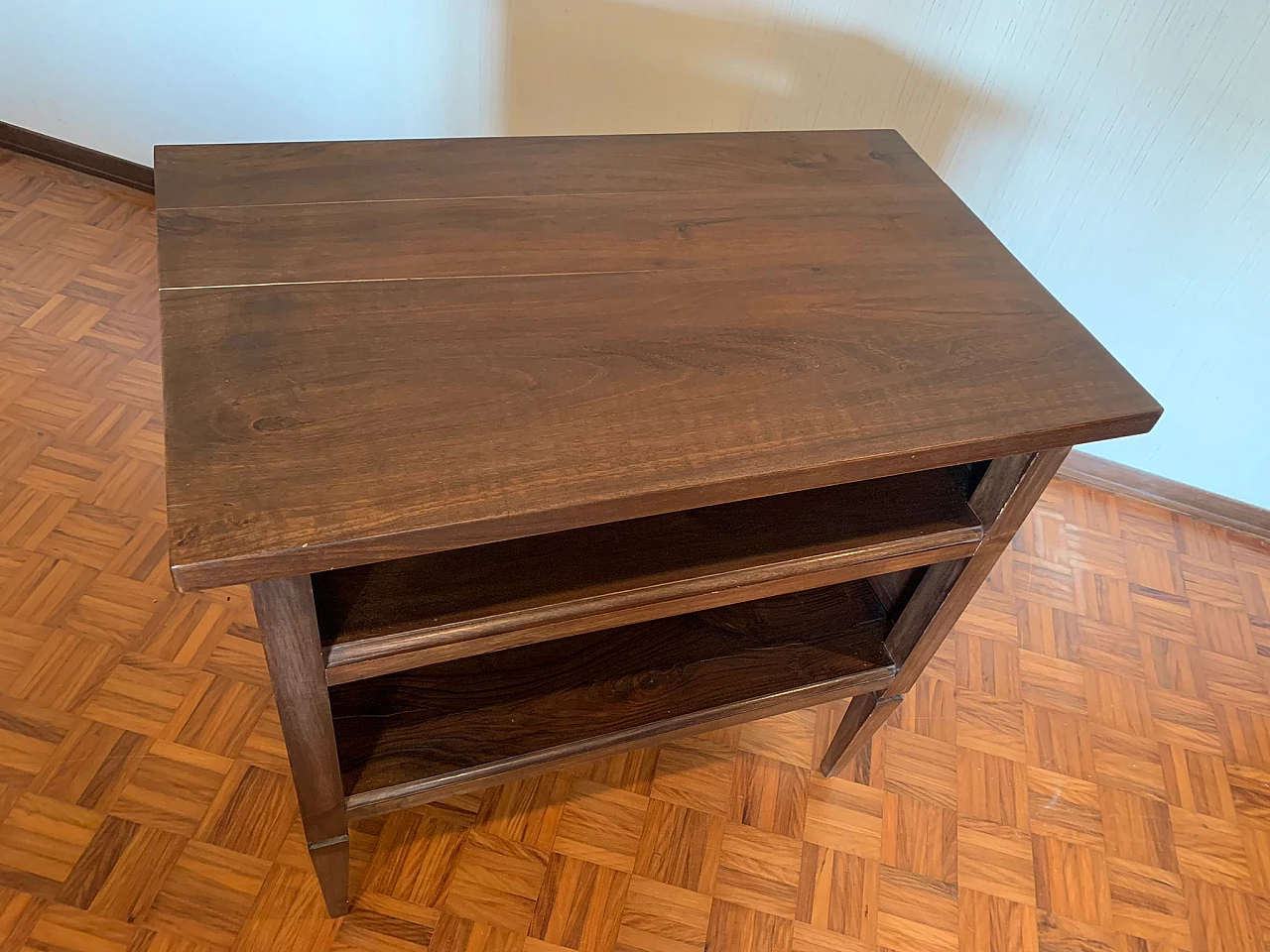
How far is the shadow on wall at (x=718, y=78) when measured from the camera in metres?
1.25

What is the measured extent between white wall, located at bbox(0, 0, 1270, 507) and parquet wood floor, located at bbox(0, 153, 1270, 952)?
400 mm

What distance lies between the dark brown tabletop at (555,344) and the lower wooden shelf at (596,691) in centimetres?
33

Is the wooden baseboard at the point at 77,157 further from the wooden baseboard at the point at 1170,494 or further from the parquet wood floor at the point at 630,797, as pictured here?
the wooden baseboard at the point at 1170,494

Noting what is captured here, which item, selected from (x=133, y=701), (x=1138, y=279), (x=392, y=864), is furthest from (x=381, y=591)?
(x=1138, y=279)

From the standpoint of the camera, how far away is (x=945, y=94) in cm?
125

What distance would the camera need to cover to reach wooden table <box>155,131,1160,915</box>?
576 millimetres

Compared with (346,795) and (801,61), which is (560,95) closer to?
(801,61)

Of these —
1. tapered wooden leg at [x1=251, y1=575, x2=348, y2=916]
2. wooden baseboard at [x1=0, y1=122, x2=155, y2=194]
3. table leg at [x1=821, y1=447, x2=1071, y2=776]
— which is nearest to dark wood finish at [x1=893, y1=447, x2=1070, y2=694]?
table leg at [x1=821, y1=447, x2=1071, y2=776]

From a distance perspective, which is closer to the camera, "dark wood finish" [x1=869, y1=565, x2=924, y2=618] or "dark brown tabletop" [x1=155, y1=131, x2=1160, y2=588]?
"dark brown tabletop" [x1=155, y1=131, x2=1160, y2=588]

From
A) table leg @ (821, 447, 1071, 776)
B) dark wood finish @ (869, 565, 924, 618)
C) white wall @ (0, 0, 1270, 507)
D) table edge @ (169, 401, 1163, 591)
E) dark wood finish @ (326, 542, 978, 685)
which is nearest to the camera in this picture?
table edge @ (169, 401, 1163, 591)

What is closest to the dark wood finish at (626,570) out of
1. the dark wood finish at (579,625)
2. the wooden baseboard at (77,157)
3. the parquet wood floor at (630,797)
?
the dark wood finish at (579,625)

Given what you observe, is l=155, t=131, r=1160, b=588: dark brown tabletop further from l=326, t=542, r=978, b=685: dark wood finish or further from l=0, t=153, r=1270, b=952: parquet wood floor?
l=0, t=153, r=1270, b=952: parquet wood floor

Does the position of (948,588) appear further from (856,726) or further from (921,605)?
(856,726)

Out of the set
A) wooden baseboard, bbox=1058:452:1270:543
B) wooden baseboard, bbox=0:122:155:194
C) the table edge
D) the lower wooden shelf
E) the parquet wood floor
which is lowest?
the parquet wood floor
